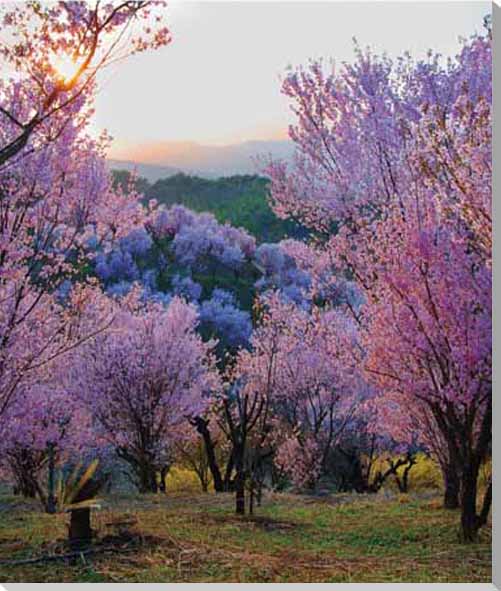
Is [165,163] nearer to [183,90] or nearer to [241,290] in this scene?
[183,90]

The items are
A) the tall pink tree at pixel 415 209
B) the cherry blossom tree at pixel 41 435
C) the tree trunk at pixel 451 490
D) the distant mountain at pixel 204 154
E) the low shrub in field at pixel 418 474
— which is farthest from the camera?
the low shrub in field at pixel 418 474

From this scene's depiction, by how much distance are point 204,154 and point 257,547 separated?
381cm

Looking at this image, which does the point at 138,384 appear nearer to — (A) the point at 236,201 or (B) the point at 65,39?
(B) the point at 65,39

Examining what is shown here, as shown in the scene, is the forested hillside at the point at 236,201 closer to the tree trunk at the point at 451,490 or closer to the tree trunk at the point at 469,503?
the tree trunk at the point at 451,490

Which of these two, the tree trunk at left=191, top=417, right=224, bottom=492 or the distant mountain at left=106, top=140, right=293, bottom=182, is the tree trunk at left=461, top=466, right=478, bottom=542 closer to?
the distant mountain at left=106, top=140, right=293, bottom=182

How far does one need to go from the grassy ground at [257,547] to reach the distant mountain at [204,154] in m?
3.24

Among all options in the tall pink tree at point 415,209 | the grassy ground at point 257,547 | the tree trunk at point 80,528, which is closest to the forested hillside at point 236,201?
the tall pink tree at point 415,209

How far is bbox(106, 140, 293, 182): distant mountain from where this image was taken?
7750mm

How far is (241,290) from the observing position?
2183 centimetres

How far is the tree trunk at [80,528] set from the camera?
5.34 metres

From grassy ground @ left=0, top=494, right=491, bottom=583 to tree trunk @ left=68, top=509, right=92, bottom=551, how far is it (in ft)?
0.35

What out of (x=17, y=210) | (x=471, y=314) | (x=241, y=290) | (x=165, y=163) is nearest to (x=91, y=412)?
(x=165, y=163)

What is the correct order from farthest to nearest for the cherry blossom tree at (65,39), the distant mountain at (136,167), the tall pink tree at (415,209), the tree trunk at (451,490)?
1. the tree trunk at (451,490)
2. the distant mountain at (136,167)
3. the tall pink tree at (415,209)
4. the cherry blossom tree at (65,39)

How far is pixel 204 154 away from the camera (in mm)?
7984
